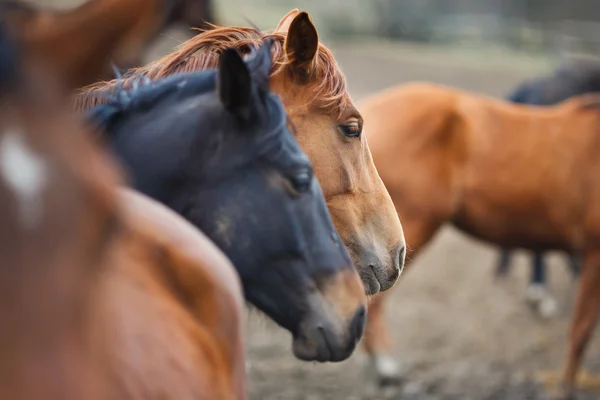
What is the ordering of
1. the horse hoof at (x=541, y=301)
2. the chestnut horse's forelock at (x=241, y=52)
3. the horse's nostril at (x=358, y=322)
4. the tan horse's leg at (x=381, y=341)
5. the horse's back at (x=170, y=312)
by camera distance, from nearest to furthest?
1. the horse's back at (x=170, y=312)
2. the horse's nostril at (x=358, y=322)
3. the chestnut horse's forelock at (x=241, y=52)
4. the tan horse's leg at (x=381, y=341)
5. the horse hoof at (x=541, y=301)

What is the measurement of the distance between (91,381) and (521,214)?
4.69 metres

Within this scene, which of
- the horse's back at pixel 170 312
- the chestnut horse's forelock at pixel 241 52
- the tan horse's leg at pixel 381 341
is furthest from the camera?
the tan horse's leg at pixel 381 341

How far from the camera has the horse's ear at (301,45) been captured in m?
2.49

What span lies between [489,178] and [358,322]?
11.8 feet

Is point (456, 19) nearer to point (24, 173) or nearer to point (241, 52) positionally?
point (241, 52)

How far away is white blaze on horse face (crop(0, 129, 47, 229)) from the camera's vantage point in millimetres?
958

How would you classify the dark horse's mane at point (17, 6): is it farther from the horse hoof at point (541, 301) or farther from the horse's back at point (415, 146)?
the horse hoof at point (541, 301)

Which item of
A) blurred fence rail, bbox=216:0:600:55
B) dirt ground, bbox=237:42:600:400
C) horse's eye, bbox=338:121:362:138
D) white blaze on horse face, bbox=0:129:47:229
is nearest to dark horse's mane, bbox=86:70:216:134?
horse's eye, bbox=338:121:362:138

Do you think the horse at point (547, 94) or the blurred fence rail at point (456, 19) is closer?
the horse at point (547, 94)

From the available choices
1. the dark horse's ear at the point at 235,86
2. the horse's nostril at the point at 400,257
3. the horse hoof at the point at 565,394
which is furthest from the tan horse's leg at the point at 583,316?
the dark horse's ear at the point at 235,86

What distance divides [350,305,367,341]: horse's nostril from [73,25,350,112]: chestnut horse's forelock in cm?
74

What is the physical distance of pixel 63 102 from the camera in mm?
1013

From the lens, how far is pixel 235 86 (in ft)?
6.70

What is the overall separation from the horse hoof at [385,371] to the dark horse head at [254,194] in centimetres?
351
